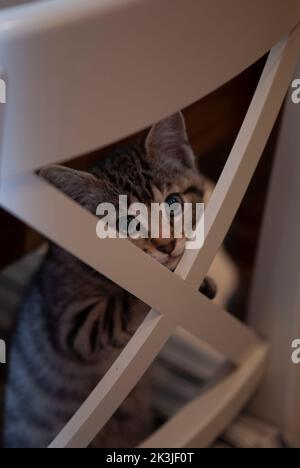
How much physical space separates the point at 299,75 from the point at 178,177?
16cm

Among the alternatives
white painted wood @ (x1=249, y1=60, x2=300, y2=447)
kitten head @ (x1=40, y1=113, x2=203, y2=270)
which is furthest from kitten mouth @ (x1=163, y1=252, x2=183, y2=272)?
white painted wood @ (x1=249, y1=60, x2=300, y2=447)

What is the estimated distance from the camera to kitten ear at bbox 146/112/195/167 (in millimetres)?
511

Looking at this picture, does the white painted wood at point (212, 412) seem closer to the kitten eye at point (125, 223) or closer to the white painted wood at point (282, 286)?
the white painted wood at point (282, 286)

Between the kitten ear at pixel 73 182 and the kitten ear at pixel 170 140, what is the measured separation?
2.4 inches

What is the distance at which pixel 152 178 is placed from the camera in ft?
1.80

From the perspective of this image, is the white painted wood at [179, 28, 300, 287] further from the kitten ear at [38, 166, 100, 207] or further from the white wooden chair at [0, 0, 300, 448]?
the kitten ear at [38, 166, 100, 207]

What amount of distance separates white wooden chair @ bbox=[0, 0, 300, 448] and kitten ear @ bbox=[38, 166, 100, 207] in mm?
18

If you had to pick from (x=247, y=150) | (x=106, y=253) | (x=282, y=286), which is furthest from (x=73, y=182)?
(x=282, y=286)

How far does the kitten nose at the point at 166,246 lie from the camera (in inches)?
21.8

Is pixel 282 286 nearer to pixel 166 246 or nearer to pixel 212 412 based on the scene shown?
pixel 212 412

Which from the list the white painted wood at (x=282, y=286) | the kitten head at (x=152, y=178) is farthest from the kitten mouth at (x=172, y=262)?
the white painted wood at (x=282, y=286)

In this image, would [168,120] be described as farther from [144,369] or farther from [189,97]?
[144,369]

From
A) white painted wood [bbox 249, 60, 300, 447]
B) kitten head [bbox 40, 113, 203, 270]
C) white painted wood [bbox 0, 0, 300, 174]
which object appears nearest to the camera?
white painted wood [bbox 0, 0, 300, 174]

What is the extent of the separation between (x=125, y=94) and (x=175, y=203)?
0.17m
